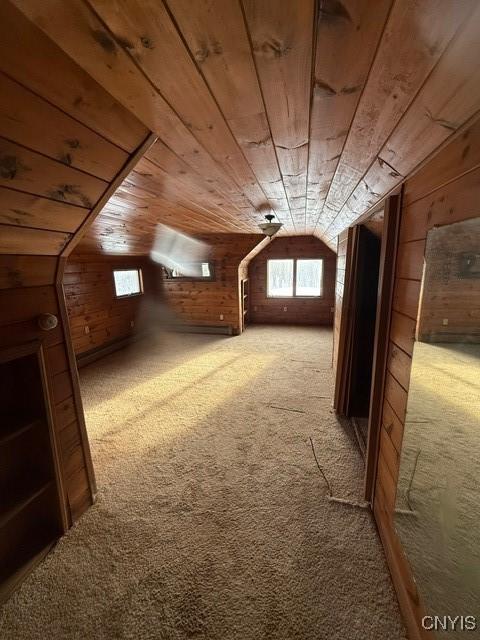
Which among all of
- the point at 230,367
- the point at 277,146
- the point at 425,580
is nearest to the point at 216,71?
the point at 277,146

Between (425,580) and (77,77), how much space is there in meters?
2.21

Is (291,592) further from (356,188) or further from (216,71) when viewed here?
(356,188)

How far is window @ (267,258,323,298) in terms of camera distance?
6184 millimetres

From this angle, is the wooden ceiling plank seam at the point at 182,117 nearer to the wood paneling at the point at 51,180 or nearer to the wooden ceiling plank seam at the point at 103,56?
the wooden ceiling plank seam at the point at 103,56

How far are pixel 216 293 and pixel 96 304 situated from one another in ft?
7.56

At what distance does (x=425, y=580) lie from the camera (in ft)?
3.50

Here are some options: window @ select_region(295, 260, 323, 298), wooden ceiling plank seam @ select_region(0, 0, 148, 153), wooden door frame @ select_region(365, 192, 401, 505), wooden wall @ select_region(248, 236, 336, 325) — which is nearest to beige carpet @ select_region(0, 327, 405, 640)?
wooden door frame @ select_region(365, 192, 401, 505)

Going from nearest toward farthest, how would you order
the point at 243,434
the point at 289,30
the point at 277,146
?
the point at 289,30
the point at 277,146
the point at 243,434

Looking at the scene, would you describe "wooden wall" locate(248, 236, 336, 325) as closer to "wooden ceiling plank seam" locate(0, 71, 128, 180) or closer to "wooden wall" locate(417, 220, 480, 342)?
"wooden wall" locate(417, 220, 480, 342)

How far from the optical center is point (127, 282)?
5328mm

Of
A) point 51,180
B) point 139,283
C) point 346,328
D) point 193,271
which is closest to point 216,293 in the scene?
point 193,271

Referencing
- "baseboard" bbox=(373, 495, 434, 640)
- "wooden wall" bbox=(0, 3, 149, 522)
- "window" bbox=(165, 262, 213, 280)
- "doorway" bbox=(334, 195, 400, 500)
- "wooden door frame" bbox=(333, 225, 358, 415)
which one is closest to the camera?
"wooden wall" bbox=(0, 3, 149, 522)

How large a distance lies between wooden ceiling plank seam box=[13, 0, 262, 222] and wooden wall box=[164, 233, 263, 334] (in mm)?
3970

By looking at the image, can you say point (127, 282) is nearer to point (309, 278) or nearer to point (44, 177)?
point (309, 278)
